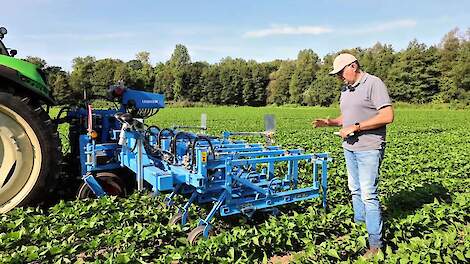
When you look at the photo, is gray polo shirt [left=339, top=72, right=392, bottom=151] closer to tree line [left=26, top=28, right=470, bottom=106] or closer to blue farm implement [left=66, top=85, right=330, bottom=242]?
blue farm implement [left=66, top=85, right=330, bottom=242]

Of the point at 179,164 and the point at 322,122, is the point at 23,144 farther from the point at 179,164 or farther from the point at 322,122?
the point at 322,122

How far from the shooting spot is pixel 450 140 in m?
14.9

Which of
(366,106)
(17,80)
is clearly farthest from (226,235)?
(17,80)

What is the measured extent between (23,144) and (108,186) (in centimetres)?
145

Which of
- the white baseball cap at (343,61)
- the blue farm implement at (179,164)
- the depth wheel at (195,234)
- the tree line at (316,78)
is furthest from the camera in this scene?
the tree line at (316,78)

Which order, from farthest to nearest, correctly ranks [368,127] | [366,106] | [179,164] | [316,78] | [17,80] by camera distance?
1. [316,78]
2. [179,164]
3. [17,80]
4. [366,106]
5. [368,127]

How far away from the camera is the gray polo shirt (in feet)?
12.7

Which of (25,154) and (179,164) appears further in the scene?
(179,164)

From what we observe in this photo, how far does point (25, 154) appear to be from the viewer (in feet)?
14.0

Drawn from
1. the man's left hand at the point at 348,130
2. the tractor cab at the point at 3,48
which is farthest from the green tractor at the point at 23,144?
the man's left hand at the point at 348,130

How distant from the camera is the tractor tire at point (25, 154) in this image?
419 centimetres

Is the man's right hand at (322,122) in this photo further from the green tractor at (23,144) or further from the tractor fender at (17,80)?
the tractor fender at (17,80)

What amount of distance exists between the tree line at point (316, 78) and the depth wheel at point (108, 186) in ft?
142

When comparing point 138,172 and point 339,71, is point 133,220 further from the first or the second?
point 339,71
